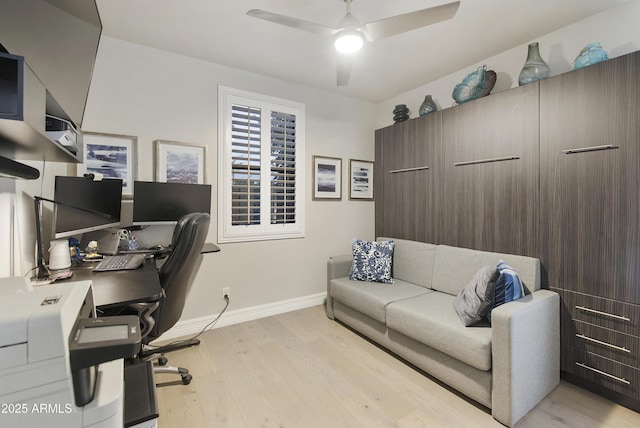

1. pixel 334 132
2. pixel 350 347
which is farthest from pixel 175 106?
pixel 350 347

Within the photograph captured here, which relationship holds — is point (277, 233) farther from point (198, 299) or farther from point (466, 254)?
point (466, 254)

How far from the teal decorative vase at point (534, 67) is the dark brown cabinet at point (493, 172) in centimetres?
7

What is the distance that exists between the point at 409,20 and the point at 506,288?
1.80 m

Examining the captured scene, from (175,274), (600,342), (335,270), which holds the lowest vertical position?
(600,342)

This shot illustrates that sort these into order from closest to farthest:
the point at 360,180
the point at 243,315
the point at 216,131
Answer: the point at 216,131 → the point at 243,315 → the point at 360,180

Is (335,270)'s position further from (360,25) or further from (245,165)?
(360,25)

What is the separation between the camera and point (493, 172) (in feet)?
8.28

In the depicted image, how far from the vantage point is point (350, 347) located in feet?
8.27

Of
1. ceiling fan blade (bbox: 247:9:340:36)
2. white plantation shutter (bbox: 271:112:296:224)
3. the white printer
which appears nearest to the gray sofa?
white plantation shutter (bbox: 271:112:296:224)

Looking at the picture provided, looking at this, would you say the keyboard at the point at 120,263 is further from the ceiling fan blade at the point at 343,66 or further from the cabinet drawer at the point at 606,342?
the cabinet drawer at the point at 606,342

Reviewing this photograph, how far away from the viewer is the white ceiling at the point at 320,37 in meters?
2.01

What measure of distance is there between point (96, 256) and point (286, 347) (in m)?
1.63

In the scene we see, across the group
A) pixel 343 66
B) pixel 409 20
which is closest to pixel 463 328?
pixel 409 20

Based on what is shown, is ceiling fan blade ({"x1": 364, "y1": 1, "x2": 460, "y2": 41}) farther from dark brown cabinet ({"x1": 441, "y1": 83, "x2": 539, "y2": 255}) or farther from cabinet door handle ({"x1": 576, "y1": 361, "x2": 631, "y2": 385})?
cabinet door handle ({"x1": 576, "y1": 361, "x2": 631, "y2": 385})
